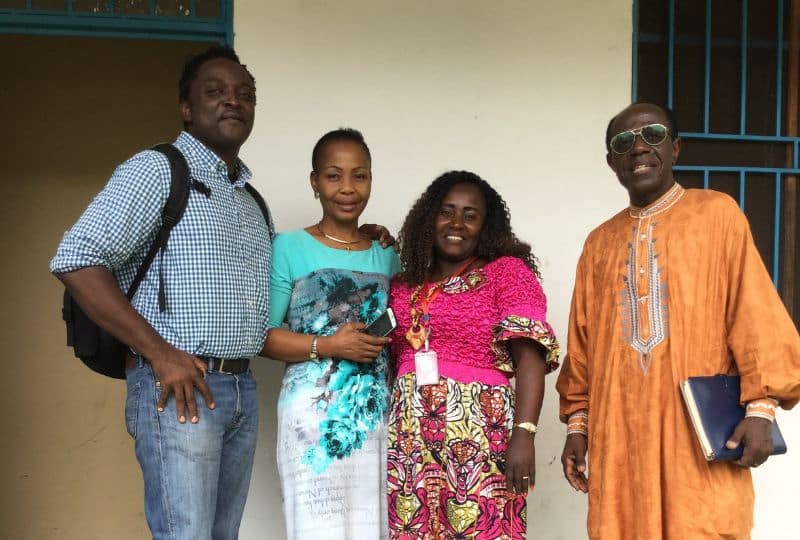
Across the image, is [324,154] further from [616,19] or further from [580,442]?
[616,19]

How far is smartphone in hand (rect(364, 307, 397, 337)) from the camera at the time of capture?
277 cm

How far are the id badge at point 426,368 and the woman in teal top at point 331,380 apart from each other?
0.14m

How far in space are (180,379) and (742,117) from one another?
114 inches

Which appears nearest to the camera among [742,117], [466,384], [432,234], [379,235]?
[466,384]

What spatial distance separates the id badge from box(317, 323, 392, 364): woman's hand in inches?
5.1

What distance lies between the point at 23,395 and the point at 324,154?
9.64 ft

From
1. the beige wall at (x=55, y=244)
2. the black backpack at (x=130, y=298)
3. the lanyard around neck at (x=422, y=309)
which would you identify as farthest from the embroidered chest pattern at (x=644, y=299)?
the beige wall at (x=55, y=244)

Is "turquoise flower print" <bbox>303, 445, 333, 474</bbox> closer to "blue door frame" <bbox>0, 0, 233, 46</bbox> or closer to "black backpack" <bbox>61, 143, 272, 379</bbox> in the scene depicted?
"black backpack" <bbox>61, 143, 272, 379</bbox>

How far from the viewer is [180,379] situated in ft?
7.84

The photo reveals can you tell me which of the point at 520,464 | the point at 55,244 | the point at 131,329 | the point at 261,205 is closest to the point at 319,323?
the point at 261,205

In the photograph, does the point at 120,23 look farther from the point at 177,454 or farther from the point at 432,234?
the point at 177,454

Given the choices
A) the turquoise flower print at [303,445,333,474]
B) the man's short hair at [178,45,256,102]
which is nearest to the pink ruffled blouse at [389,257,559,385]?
the turquoise flower print at [303,445,333,474]

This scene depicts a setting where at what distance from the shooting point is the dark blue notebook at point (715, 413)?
2.35 meters

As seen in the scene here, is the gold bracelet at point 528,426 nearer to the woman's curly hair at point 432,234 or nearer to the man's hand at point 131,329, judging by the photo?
the woman's curly hair at point 432,234
